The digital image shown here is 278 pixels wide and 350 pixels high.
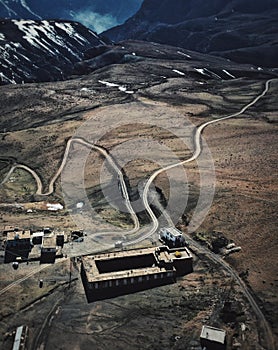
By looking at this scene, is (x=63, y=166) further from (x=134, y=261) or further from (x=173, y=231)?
(x=134, y=261)

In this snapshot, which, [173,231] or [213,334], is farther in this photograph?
[173,231]

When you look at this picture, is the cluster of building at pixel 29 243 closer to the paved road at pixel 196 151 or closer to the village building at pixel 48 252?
the village building at pixel 48 252

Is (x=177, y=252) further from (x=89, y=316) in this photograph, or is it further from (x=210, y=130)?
(x=210, y=130)

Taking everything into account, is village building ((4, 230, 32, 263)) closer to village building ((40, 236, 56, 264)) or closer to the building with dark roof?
village building ((40, 236, 56, 264))

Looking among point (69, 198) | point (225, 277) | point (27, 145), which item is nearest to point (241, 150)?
point (69, 198)

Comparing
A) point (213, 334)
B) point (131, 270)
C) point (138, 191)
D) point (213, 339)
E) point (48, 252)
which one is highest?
point (138, 191)

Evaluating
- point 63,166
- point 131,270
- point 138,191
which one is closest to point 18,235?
point 131,270
